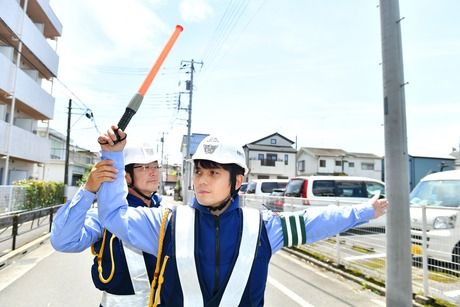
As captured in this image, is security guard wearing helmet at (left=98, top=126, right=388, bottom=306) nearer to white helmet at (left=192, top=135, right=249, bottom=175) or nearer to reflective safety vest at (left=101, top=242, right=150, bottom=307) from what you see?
white helmet at (left=192, top=135, right=249, bottom=175)

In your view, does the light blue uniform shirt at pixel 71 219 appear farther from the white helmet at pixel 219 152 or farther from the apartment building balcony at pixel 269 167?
the apartment building balcony at pixel 269 167

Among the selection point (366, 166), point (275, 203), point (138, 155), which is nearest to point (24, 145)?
point (275, 203)

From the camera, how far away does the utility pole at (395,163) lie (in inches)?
162

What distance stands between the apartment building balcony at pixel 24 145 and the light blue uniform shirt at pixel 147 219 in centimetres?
1722

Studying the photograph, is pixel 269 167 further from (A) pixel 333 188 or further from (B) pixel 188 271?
(B) pixel 188 271

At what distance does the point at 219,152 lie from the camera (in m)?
1.77

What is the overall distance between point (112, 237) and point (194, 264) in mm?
682

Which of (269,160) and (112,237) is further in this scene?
(269,160)

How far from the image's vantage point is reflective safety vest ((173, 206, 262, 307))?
5.06 ft

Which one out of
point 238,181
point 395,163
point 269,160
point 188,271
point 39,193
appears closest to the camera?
point 188,271

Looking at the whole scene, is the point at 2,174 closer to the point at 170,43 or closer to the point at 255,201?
the point at 255,201

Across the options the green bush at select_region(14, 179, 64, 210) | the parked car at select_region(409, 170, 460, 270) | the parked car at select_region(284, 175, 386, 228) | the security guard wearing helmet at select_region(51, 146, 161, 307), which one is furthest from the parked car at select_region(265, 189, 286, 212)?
Answer: the green bush at select_region(14, 179, 64, 210)

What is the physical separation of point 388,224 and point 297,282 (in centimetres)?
249

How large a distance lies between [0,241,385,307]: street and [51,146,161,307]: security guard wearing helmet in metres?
3.36
